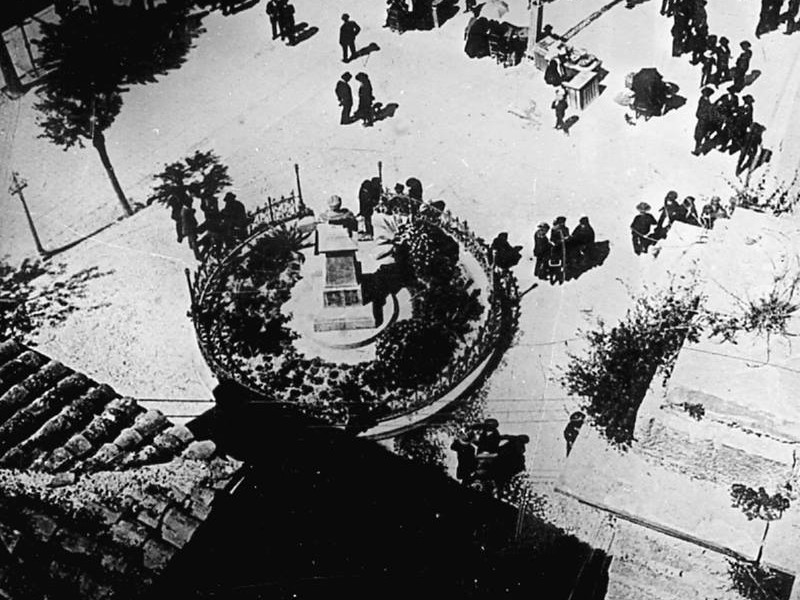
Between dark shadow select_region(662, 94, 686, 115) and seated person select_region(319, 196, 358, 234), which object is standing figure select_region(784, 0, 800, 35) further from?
seated person select_region(319, 196, 358, 234)

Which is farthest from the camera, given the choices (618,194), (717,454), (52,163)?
(52,163)

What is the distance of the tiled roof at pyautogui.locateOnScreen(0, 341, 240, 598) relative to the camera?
741 cm

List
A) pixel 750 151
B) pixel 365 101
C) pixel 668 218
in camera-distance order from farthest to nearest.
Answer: pixel 365 101, pixel 750 151, pixel 668 218

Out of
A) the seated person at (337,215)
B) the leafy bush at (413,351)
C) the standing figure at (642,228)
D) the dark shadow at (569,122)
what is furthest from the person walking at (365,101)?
the standing figure at (642,228)

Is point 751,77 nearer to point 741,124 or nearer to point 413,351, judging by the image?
point 741,124

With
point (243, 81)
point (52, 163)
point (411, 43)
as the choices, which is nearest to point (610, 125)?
point (411, 43)

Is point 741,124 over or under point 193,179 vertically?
under

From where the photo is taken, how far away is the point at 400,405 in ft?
46.7

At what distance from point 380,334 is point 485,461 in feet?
9.55

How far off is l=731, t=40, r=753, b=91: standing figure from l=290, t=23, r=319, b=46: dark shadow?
890cm

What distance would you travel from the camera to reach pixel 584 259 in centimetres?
1636

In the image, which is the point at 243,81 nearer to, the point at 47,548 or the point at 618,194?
the point at 618,194

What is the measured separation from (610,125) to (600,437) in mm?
8452

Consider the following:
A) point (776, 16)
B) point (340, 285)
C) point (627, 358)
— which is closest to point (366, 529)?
point (340, 285)
